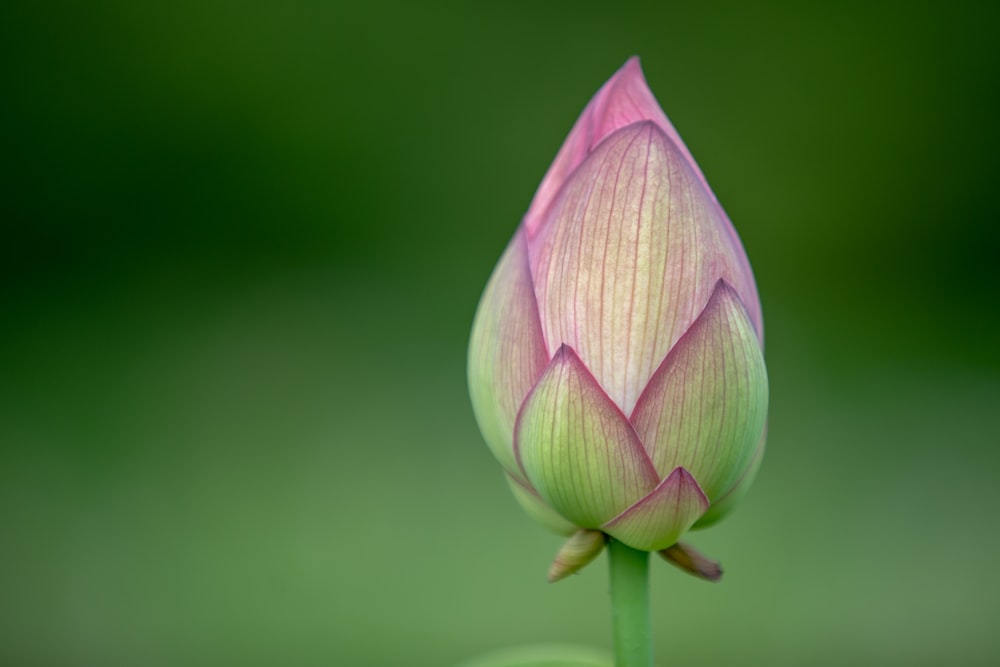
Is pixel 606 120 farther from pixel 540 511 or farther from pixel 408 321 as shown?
pixel 408 321

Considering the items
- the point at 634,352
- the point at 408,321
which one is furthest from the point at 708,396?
the point at 408,321

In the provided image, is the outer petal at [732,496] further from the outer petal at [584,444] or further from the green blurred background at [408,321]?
the green blurred background at [408,321]

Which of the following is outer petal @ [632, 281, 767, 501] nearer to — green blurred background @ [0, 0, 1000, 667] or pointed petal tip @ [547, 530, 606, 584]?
pointed petal tip @ [547, 530, 606, 584]

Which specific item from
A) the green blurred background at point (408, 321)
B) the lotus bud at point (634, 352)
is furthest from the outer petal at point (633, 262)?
the green blurred background at point (408, 321)

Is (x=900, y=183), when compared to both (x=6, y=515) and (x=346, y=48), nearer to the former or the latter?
(x=346, y=48)

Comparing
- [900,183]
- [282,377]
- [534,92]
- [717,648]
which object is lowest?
[717,648]

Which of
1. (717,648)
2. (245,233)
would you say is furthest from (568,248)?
(245,233)
